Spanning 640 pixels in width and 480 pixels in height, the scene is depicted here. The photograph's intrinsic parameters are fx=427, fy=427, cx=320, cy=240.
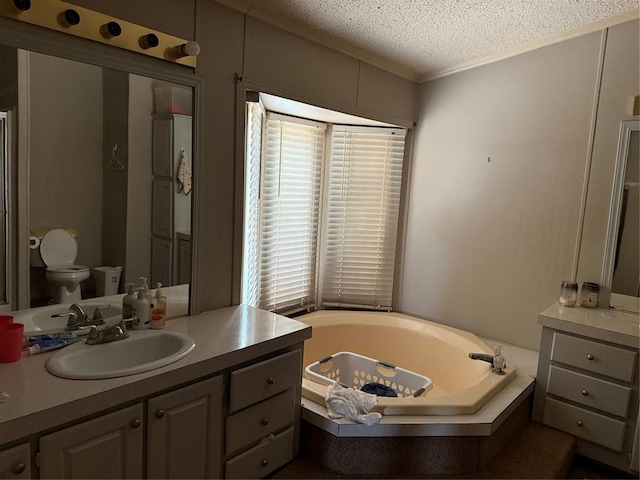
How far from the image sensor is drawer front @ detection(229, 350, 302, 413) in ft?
5.70

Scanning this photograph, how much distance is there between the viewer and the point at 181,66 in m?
1.96

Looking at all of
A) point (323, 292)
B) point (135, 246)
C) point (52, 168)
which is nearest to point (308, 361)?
point (323, 292)

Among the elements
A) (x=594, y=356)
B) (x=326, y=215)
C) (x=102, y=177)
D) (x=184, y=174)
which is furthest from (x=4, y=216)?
(x=594, y=356)

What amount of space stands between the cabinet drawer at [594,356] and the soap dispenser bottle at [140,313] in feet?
6.99

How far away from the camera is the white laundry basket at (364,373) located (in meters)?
2.63

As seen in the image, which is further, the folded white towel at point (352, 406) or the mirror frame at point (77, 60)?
the folded white towel at point (352, 406)

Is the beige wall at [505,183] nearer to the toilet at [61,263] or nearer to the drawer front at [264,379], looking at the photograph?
the drawer front at [264,379]

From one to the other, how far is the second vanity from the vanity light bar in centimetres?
120

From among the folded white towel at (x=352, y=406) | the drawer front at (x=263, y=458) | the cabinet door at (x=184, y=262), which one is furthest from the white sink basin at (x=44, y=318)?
the folded white towel at (x=352, y=406)

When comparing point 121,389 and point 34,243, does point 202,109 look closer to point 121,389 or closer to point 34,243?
point 34,243

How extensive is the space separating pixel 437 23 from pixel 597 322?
6.09ft

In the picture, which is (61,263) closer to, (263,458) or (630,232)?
(263,458)

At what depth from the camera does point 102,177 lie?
1.77 meters

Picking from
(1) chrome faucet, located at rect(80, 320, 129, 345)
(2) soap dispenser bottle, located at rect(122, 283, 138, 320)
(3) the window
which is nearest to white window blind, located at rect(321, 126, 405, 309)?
(3) the window
